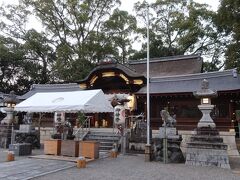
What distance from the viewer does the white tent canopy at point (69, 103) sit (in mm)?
10516

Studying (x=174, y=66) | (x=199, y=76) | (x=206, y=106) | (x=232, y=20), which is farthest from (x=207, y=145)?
(x=174, y=66)

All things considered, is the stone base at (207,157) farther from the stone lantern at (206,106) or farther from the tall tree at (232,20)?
the tall tree at (232,20)

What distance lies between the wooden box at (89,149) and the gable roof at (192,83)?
312 inches

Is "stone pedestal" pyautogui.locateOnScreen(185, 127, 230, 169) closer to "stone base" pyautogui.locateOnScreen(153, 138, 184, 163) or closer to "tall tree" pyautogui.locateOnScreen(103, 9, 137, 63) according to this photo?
"stone base" pyautogui.locateOnScreen(153, 138, 184, 163)

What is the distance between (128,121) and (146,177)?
11.2m

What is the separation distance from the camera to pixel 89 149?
11.3 metres

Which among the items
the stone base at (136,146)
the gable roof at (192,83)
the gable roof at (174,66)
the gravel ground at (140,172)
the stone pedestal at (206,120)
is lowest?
the gravel ground at (140,172)

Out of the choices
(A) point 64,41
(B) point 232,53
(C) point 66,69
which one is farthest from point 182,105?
(A) point 64,41

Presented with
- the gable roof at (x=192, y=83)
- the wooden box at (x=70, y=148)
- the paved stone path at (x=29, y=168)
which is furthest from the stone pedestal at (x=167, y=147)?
the gable roof at (x=192, y=83)

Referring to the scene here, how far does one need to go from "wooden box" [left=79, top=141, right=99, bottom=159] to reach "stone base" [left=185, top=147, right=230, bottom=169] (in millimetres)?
3876

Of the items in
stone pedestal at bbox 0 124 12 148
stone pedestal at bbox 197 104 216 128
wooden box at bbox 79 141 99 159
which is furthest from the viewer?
stone pedestal at bbox 0 124 12 148

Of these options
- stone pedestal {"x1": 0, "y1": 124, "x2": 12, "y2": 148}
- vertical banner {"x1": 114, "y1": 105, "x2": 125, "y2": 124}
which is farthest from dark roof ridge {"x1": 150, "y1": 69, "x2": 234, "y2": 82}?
stone pedestal {"x1": 0, "y1": 124, "x2": 12, "y2": 148}

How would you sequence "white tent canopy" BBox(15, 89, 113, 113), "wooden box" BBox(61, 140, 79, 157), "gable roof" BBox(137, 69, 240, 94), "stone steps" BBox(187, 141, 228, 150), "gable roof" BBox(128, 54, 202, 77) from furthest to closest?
"gable roof" BBox(128, 54, 202, 77)
"gable roof" BBox(137, 69, 240, 94)
"wooden box" BBox(61, 140, 79, 157)
"white tent canopy" BBox(15, 89, 113, 113)
"stone steps" BBox(187, 141, 228, 150)

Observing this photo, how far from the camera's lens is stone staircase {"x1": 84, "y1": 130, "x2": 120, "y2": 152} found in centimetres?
1445
